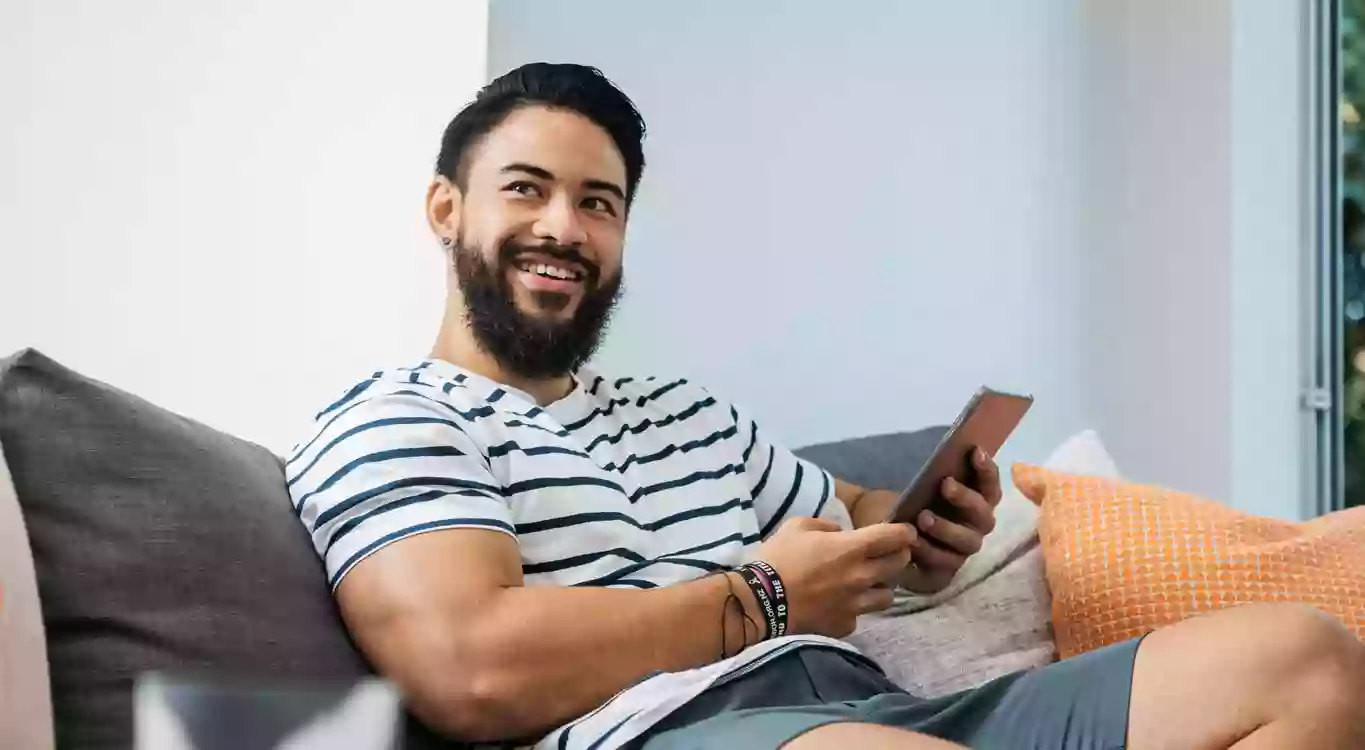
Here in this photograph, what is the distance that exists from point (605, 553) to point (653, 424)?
258 mm

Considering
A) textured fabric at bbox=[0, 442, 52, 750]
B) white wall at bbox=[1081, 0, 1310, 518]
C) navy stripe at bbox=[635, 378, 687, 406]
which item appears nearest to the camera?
textured fabric at bbox=[0, 442, 52, 750]

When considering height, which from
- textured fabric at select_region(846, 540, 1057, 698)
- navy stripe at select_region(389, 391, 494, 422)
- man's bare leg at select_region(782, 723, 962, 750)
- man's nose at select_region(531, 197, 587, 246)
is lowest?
textured fabric at select_region(846, 540, 1057, 698)

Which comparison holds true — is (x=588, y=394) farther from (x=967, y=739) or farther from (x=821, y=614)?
(x=967, y=739)

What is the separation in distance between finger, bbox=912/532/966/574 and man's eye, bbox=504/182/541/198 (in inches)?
23.2

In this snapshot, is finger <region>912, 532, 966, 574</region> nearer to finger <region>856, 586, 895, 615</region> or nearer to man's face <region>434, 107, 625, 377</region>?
finger <region>856, 586, 895, 615</region>

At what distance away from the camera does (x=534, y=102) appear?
129 centimetres

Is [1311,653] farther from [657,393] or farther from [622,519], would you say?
[657,393]

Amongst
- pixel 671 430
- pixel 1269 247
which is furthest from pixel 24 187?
pixel 1269 247

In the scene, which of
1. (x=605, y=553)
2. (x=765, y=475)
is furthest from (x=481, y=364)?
(x=765, y=475)

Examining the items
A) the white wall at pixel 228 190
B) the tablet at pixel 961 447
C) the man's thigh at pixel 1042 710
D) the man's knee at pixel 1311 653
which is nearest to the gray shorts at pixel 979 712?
the man's thigh at pixel 1042 710

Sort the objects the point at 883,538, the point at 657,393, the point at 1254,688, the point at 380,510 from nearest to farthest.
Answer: the point at 1254,688
the point at 380,510
the point at 883,538
the point at 657,393

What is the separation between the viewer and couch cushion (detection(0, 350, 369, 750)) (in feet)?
2.61

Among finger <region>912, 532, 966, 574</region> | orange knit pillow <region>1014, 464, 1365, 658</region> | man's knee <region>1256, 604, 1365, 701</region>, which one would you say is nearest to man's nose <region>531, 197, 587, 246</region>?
finger <region>912, 532, 966, 574</region>

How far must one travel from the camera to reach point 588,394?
4.34 feet
